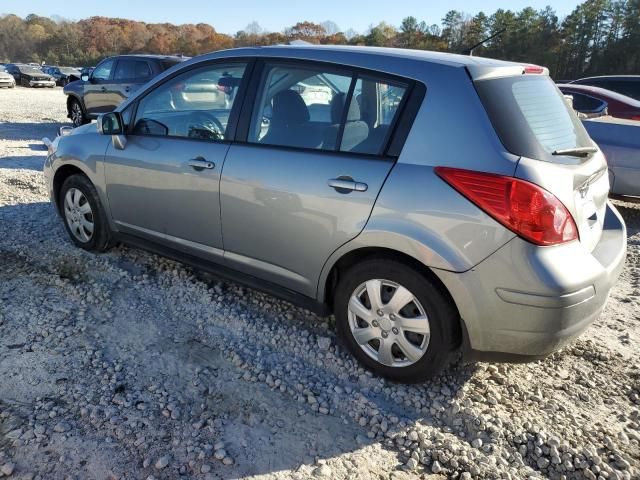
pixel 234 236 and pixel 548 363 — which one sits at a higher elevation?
pixel 234 236

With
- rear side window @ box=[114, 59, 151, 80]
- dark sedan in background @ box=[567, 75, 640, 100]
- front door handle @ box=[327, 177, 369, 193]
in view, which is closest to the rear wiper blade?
front door handle @ box=[327, 177, 369, 193]

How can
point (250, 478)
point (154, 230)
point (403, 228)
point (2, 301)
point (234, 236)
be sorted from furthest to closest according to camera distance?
point (154, 230) < point (2, 301) < point (234, 236) < point (403, 228) < point (250, 478)

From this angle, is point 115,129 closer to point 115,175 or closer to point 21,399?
point 115,175

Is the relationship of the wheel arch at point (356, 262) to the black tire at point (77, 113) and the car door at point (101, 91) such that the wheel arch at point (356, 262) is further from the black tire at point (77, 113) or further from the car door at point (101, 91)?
the black tire at point (77, 113)

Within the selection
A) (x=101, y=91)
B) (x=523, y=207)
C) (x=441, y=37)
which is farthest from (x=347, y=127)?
(x=441, y=37)

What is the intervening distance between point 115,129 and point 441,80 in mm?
2551

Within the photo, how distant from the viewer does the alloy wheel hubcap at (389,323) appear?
2803 millimetres

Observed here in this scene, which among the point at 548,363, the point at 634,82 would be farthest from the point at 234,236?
the point at 634,82

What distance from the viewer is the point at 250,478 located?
232 centimetres

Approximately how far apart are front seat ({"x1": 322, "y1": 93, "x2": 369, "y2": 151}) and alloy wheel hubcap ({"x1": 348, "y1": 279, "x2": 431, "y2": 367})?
31.0 inches

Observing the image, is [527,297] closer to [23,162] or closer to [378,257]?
[378,257]

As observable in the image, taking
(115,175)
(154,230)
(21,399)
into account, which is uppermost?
(115,175)

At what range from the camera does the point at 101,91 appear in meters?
12.0

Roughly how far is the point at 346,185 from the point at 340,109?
0.49m
